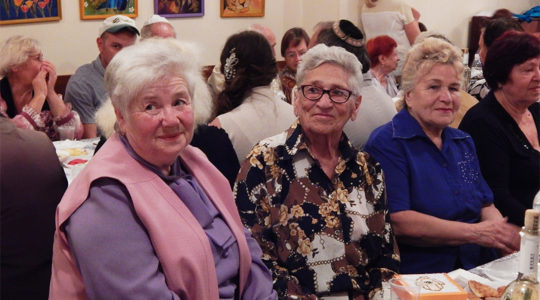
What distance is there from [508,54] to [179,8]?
3610mm

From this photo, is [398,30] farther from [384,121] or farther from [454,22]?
[384,121]

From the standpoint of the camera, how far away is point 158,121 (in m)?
1.63

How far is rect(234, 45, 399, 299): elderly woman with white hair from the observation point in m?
2.11

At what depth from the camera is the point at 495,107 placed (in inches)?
118

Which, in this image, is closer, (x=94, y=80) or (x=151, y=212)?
(x=151, y=212)

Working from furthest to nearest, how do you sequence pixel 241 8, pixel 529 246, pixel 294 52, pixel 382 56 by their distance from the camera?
pixel 241 8
pixel 294 52
pixel 382 56
pixel 529 246

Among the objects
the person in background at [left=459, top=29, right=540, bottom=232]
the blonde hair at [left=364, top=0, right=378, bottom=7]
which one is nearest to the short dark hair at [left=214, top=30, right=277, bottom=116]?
the person in background at [left=459, top=29, right=540, bottom=232]

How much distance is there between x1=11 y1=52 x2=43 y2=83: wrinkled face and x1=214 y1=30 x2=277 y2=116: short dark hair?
1.56m

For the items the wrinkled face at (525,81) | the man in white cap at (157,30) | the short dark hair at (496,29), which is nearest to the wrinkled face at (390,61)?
the short dark hair at (496,29)

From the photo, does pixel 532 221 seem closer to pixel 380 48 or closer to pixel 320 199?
pixel 320 199

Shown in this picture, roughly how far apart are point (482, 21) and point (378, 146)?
22.2ft

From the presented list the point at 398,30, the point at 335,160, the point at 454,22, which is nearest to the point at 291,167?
the point at 335,160

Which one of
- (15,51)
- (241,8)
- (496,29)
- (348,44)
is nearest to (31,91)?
(15,51)

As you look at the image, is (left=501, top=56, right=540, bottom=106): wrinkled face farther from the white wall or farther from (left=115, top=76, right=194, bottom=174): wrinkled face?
the white wall
